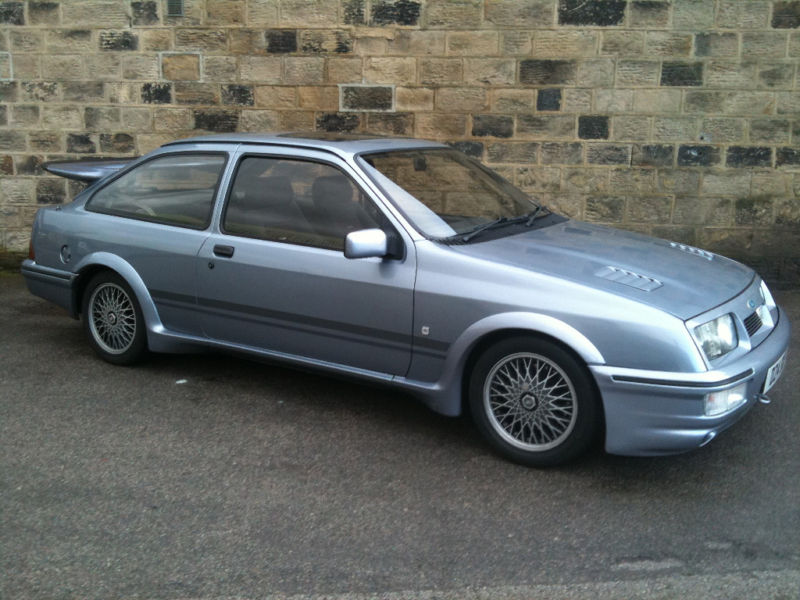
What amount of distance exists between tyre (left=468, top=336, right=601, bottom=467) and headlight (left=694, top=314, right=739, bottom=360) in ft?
1.76

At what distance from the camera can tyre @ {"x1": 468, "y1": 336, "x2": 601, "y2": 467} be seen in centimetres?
424

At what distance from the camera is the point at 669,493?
4.22m

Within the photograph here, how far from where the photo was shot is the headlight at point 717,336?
4125 millimetres

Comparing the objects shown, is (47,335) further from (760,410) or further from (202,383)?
(760,410)

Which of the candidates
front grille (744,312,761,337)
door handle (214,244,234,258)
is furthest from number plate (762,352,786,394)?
door handle (214,244,234,258)

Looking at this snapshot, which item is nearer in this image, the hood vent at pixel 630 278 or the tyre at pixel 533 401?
the tyre at pixel 533 401

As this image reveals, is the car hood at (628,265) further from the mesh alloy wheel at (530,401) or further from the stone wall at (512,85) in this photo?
the stone wall at (512,85)

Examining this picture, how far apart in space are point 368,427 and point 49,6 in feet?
20.8

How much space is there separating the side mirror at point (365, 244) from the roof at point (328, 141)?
0.73 m

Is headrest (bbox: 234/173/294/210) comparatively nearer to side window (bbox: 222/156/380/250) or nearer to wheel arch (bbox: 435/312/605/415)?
side window (bbox: 222/156/380/250)

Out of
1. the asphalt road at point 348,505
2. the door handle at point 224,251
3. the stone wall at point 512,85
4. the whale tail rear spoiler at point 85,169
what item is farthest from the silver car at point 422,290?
the stone wall at point 512,85

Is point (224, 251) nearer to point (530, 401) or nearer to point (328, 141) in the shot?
point (328, 141)

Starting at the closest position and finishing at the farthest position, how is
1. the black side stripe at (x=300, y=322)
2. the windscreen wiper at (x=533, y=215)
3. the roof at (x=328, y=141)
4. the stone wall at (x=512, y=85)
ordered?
the black side stripe at (x=300, y=322), the roof at (x=328, y=141), the windscreen wiper at (x=533, y=215), the stone wall at (x=512, y=85)

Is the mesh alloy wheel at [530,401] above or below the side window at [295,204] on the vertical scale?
below
